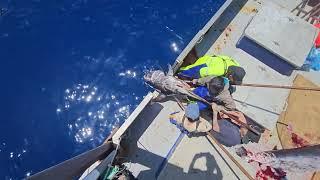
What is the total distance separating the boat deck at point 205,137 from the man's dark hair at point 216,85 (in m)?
1.33

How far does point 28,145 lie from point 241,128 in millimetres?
5848

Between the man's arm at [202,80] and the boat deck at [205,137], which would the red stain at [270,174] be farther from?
the man's arm at [202,80]

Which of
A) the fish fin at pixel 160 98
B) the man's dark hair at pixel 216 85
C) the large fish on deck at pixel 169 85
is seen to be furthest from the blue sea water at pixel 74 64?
the man's dark hair at pixel 216 85

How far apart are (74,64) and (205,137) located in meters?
4.69

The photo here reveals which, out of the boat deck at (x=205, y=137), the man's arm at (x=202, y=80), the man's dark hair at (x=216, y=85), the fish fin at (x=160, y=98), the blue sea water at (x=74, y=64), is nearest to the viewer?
the man's dark hair at (x=216, y=85)

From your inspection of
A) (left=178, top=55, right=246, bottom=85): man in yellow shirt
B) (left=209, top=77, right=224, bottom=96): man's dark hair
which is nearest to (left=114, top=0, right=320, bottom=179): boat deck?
(left=178, top=55, right=246, bottom=85): man in yellow shirt

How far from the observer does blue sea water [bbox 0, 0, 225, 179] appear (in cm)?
1055

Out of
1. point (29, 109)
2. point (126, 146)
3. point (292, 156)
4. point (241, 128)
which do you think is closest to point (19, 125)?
point (29, 109)

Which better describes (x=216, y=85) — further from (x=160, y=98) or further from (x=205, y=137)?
(x=160, y=98)

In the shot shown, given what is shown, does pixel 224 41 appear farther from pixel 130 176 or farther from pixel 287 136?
pixel 130 176

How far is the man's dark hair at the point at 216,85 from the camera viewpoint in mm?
9258

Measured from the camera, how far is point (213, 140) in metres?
9.81

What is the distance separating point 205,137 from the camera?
32.6 feet

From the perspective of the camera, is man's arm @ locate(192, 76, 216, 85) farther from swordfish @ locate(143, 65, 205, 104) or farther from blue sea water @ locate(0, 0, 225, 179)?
blue sea water @ locate(0, 0, 225, 179)
